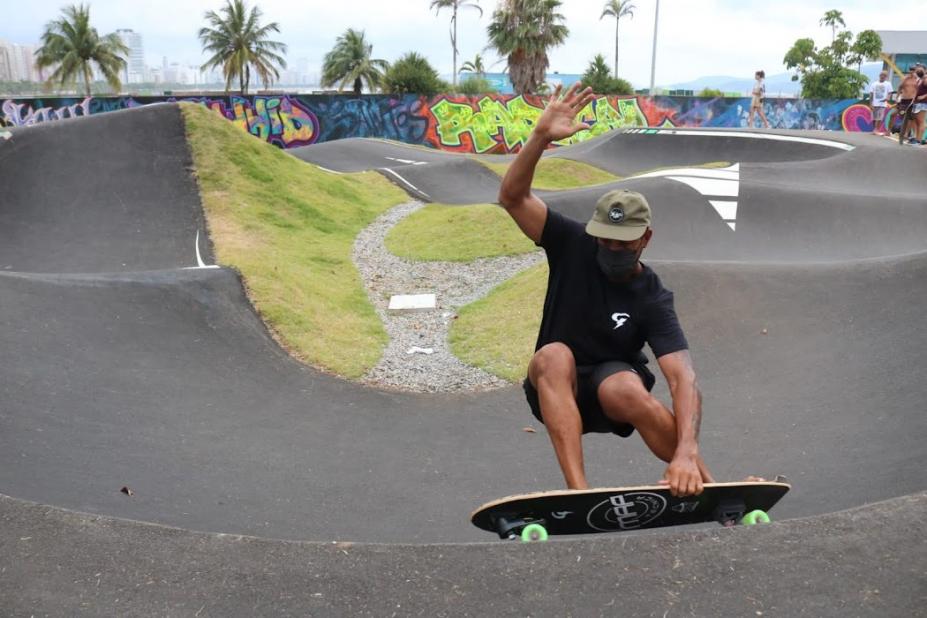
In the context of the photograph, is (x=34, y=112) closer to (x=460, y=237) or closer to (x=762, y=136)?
(x=460, y=237)

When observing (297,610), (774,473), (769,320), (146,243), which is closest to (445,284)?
(146,243)

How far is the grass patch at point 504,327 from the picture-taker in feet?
28.7

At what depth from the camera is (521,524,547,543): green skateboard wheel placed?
3.16m

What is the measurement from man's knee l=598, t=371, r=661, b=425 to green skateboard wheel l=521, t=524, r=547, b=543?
2.22ft

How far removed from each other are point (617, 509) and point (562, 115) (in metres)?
1.94

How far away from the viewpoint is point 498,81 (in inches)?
3546

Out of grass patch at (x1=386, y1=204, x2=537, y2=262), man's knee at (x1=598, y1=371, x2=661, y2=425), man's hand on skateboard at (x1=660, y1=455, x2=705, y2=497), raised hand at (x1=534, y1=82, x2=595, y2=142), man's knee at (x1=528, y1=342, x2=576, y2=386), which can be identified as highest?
raised hand at (x1=534, y1=82, x2=595, y2=142)

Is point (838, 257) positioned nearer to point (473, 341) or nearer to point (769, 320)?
point (769, 320)

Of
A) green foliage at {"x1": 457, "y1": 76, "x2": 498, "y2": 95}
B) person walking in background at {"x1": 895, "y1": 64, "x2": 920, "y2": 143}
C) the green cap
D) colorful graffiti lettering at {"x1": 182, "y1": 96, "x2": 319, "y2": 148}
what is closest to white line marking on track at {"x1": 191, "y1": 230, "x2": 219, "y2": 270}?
the green cap

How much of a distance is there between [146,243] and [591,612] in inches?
458

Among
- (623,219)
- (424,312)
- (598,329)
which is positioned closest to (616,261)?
(623,219)

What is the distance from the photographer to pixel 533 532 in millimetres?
3186

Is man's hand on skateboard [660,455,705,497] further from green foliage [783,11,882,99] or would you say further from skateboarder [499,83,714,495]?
green foliage [783,11,882,99]

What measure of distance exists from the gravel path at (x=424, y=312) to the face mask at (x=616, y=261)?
4724mm
